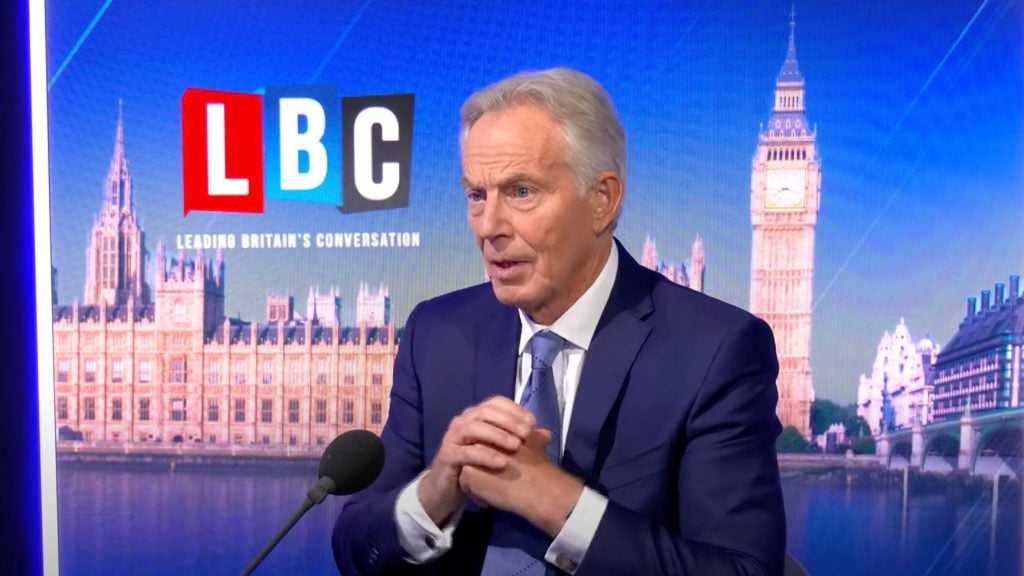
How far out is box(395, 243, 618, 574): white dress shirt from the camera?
5.02ft

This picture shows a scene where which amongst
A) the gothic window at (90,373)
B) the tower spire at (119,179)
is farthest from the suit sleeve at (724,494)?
the gothic window at (90,373)

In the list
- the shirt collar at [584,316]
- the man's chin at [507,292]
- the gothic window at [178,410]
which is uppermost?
the man's chin at [507,292]

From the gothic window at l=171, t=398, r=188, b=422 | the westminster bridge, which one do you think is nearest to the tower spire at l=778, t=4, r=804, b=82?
the westminster bridge

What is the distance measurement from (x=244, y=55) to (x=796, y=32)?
1.96 m

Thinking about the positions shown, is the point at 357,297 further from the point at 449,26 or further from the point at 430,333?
the point at 430,333

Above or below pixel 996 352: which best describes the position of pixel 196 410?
below

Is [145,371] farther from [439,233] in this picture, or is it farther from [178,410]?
[439,233]

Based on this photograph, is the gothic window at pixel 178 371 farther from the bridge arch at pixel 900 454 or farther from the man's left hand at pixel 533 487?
the bridge arch at pixel 900 454

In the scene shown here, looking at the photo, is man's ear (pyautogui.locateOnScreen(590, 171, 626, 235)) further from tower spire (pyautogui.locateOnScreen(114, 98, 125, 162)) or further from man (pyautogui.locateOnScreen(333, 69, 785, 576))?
tower spire (pyautogui.locateOnScreen(114, 98, 125, 162))

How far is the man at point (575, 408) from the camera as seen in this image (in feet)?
5.04

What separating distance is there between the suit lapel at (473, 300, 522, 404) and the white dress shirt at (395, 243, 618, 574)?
0.08 ft

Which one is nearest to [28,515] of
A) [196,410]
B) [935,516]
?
[196,410]

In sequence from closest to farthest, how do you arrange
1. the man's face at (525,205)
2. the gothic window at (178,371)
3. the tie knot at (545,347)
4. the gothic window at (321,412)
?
the man's face at (525,205) < the tie knot at (545,347) < the gothic window at (321,412) < the gothic window at (178,371)

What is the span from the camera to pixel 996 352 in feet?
10.8
